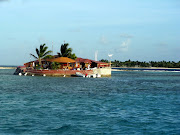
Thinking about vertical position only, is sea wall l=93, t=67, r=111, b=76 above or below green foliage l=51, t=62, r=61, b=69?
below

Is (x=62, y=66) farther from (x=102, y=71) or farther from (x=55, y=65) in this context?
(x=102, y=71)

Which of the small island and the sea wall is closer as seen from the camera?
the small island

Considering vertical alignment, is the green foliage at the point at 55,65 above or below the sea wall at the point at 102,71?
above

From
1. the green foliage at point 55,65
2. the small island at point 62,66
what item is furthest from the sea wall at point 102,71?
the green foliage at point 55,65

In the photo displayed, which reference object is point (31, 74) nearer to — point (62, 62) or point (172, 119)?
point (62, 62)

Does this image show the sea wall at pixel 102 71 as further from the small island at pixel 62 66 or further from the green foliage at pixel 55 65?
the green foliage at pixel 55 65

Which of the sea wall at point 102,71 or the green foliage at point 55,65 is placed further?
the sea wall at point 102,71

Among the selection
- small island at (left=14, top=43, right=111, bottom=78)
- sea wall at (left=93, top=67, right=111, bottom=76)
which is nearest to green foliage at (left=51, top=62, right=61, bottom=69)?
small island at (left=14, top=43, right=111, bottom=78)

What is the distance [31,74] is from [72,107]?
7580cm

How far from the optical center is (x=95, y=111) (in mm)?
27422

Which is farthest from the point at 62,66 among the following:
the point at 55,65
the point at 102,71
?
the point at 102,71

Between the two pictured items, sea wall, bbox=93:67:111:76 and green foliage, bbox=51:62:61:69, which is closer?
green foliage, bbox=51:62:61:69

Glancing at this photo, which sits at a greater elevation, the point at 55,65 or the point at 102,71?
the point at 55,65

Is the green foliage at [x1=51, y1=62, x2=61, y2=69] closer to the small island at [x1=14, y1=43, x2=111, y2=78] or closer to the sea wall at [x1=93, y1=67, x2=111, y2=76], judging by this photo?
the small island at [x1=14, y1=43, x2=111, y2=78]
